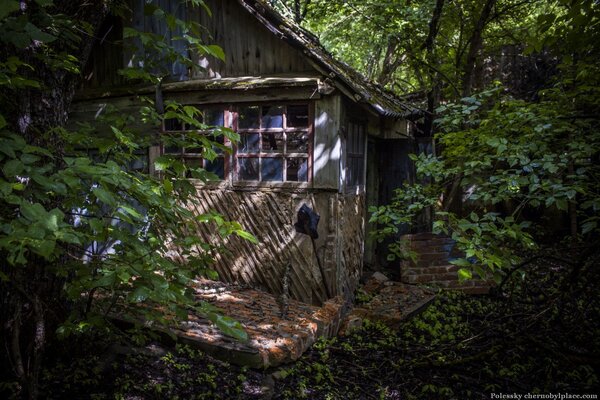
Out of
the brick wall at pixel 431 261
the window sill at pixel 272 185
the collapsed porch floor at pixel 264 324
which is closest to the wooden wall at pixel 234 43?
the window sill at pixel 272 185

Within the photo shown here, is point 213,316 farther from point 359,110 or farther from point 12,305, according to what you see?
point 359,110

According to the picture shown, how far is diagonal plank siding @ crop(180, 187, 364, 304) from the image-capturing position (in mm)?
5672

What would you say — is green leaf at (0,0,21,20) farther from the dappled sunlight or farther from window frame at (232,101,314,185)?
window frame at (232,101,314,185)

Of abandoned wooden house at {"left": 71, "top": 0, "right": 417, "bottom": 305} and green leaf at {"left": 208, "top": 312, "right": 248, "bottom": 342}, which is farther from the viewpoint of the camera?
abandoned wooden house at {"left": 71, "top": 0, "right": 417, "bottom": 305}

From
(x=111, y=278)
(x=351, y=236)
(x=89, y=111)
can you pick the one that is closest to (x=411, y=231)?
(x=351, y=236)

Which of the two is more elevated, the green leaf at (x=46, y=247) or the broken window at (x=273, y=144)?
the broken window at (x=273, y=144)

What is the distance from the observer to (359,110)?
650 centimetres

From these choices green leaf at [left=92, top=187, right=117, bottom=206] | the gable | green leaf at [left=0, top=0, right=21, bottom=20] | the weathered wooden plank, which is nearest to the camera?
green leaf at [left=0, top=0, right=21, bottom=20]

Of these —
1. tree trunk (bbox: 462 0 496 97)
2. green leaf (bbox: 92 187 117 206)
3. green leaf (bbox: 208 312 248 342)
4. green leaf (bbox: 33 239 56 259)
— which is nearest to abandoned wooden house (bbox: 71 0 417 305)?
tree trunk (bbox: 462 0 496 97)

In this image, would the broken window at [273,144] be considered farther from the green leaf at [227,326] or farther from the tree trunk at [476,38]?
the green leaf at [227,326]

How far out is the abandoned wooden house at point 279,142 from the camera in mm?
5590

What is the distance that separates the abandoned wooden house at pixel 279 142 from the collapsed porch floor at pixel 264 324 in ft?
1.09

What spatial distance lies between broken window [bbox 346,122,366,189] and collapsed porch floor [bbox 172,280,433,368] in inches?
75.7

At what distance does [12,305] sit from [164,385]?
124 cm
